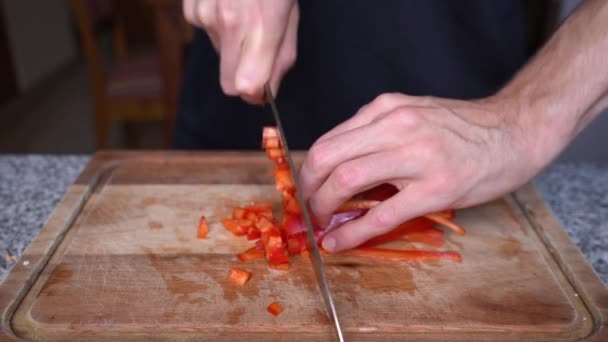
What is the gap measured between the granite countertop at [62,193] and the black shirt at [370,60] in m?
0.34

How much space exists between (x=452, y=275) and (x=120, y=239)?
2.19ft

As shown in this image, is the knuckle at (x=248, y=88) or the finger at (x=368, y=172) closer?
the finger at (x=368, y=172)

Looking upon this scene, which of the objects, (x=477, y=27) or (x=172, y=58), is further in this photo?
(x=172, y=58)

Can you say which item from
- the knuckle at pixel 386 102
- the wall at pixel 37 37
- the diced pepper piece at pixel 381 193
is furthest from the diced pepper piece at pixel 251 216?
the wall at pixel 37 37

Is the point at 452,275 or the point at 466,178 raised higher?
the point at 466,178

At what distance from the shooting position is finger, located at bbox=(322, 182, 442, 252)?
3.52ft

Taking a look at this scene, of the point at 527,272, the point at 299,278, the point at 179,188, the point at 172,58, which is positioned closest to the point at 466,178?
the point at 527,272

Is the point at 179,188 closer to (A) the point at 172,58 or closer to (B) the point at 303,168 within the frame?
(B) the point at 303,168

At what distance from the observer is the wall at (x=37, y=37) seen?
17.6ft

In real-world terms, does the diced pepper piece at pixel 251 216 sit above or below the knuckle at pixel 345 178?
below

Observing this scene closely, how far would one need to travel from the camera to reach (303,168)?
1.12 m

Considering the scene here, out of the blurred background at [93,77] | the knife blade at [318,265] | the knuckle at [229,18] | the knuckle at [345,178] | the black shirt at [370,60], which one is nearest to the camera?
the knife blade at [318,265]

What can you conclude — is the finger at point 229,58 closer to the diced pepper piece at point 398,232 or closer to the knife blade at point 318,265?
the knife blade at point 318,265

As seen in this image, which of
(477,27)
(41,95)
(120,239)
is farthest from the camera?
(41,95)
